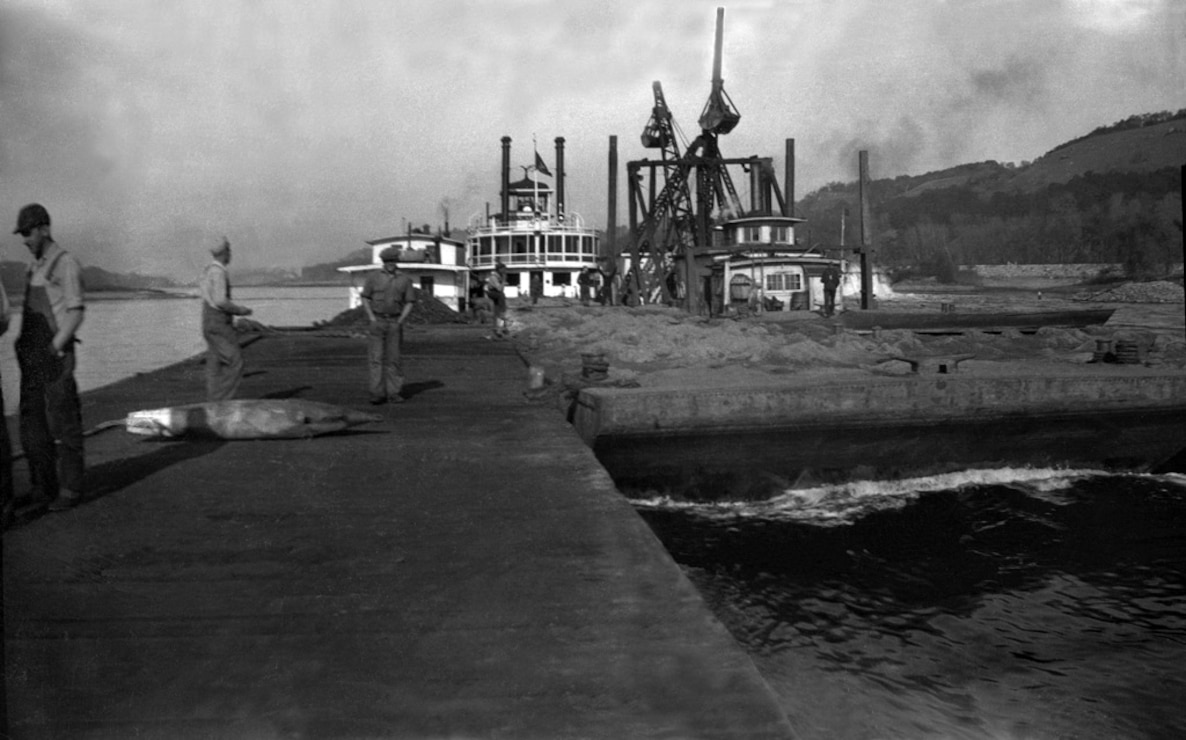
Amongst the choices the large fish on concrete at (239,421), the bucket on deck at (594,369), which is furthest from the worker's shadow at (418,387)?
the large fish on concrete at (239,421)

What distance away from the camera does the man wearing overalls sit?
17.1 feet

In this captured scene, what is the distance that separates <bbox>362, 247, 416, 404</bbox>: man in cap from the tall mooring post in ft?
58.0

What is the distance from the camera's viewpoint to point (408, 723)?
9.19 ft

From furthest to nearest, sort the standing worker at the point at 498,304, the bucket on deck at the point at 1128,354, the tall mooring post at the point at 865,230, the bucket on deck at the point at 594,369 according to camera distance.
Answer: the tall mooring post at the point at 865,230
the standing worker at the point at 498,304
the bucket on deck at the point at 1128,354
the bucket on deck at the point at 594,369

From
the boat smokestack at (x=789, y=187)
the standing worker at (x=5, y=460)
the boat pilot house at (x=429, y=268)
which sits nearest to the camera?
the standing worker at (x=5, y=460)

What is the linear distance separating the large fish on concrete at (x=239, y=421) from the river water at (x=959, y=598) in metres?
3.39

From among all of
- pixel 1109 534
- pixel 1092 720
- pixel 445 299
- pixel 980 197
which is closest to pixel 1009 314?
pixel 1109 534

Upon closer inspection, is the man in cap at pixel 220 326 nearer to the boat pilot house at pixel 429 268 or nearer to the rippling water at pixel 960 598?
the rippling water at pixel 960 598

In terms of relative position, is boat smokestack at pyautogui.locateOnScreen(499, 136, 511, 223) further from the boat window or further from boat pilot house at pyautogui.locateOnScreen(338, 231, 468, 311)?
the boat window

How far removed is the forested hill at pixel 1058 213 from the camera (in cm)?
8688

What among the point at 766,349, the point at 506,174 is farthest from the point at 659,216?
the point at 766,349

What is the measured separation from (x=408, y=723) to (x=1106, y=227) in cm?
11158

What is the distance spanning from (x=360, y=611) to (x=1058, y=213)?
437ft

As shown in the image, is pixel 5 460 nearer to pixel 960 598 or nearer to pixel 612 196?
pixel 960 598
